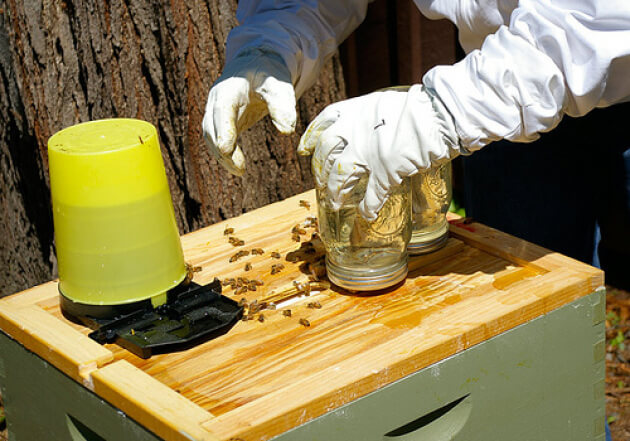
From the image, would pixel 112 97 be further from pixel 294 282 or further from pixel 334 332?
pixel 334 332

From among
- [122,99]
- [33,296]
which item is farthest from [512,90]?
[122,99]

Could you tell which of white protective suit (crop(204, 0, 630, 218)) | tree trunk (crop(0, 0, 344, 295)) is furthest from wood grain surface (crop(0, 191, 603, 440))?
tree trunk (crop(0, 0, 344, 295))

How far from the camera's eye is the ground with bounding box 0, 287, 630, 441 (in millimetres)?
2705

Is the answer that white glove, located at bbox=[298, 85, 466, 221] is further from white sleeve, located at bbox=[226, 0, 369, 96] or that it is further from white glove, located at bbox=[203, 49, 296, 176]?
white sleeve, located at bbox=[226, 0, 369, 96]

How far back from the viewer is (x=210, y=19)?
259cm

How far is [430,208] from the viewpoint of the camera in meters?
1.77

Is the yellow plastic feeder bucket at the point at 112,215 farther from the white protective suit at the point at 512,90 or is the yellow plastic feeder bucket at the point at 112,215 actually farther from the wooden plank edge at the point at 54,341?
the white protective suit at the point at 512,90

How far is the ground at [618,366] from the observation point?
106 inches

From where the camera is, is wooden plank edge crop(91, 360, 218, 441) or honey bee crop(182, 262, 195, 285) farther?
honey bee crop(182, 262, 195, 285)

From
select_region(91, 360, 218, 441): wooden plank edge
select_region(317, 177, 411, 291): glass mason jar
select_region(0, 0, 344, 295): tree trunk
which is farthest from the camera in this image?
select_region(0, 0, 344, 295): tree trunk

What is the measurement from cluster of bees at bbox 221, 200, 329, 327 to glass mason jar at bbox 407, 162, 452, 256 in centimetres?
22

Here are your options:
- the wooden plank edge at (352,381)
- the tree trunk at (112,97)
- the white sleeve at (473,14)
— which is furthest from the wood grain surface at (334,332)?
the tree trunk at (112,97)

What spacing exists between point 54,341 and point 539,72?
3.40 ft

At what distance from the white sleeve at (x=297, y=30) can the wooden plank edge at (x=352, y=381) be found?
2.72 ft
